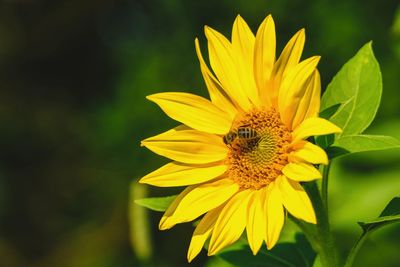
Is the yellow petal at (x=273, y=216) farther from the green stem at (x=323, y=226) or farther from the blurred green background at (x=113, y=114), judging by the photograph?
the blurred green background at (x=113, y=114)

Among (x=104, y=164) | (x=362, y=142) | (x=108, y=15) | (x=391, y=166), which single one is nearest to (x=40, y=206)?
(x=104, y=164)

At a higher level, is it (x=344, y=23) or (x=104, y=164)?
(x=344, y=23)

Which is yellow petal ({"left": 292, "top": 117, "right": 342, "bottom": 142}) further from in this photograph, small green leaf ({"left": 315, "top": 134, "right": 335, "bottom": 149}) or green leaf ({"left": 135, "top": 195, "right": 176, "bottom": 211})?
green leaf ({"left": 135, "top": 195, "right": 176, "bottom": 211})

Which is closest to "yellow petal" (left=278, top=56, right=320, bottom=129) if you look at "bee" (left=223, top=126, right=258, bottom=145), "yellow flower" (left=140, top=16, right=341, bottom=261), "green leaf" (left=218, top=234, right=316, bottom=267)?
"yellow flower" (left=140, top=16, right=341, bottom=261)

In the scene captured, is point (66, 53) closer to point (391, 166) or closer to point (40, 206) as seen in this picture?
point (40, 206)

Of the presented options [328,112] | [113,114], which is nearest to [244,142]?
[328,112]

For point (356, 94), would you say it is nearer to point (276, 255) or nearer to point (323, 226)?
point (323, 226)
